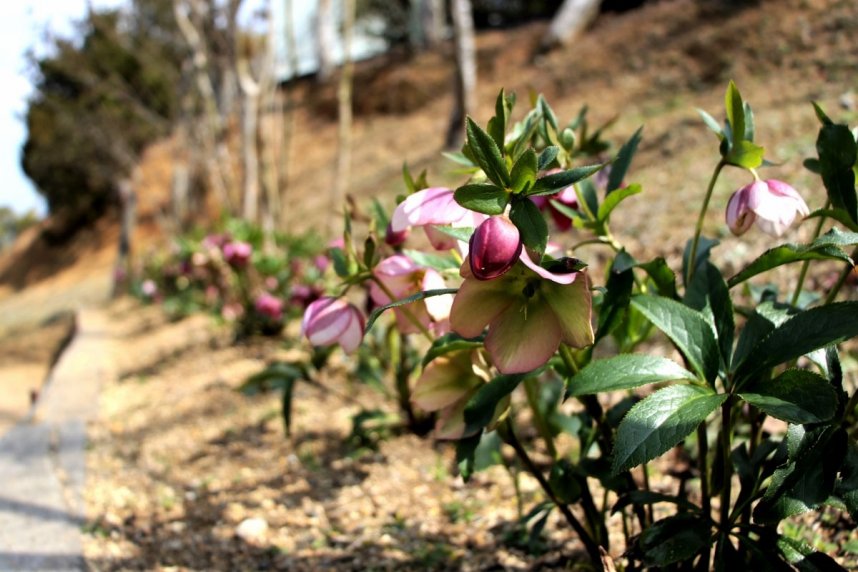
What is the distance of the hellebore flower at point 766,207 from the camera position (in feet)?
3.03

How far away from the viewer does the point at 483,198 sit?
76 centimetres

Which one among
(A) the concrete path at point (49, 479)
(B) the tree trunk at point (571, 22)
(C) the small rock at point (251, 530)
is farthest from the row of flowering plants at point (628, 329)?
(B) the tree trunk at point (571, 22)

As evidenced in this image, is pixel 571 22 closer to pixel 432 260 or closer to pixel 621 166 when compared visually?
pixel 621 166

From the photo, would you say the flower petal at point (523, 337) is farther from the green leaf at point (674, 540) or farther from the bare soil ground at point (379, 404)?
the bare soil ground at point (379, 404)

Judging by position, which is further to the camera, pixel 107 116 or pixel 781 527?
pixel 107 116

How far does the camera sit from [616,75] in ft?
26.7

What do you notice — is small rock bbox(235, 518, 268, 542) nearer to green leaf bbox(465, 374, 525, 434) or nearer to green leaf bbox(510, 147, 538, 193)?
green leaf bbox(465, 374, 525, 434)

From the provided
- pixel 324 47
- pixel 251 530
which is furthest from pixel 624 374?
pixel 324 47

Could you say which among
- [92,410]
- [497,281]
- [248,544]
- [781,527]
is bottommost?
[92,410]

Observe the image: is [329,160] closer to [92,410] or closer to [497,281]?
[92,410]

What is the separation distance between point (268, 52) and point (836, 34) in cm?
427

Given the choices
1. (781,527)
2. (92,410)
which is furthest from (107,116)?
(781,527)

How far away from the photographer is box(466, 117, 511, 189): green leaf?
29.3 inches

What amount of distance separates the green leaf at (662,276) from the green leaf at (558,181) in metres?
0.26
